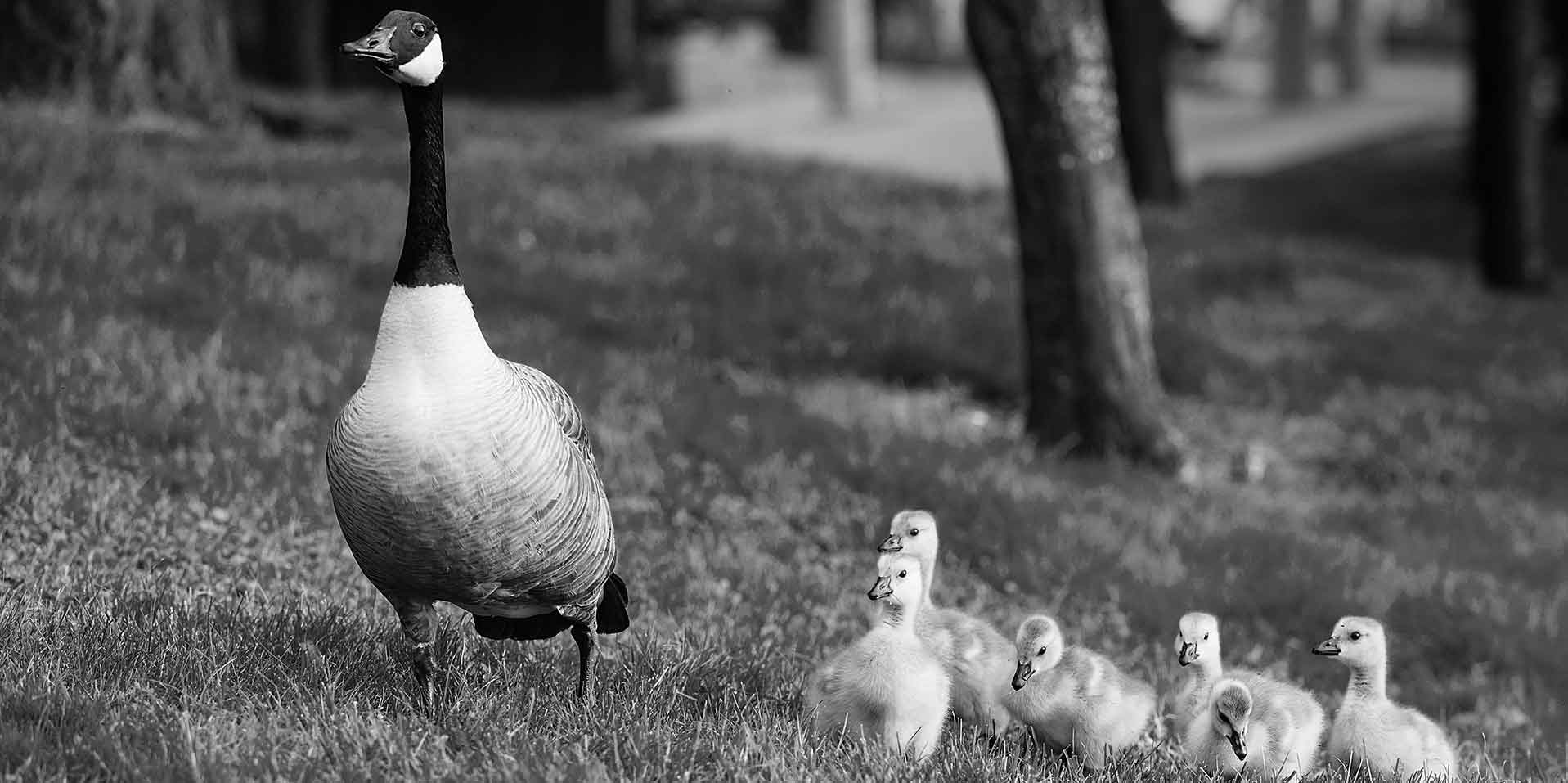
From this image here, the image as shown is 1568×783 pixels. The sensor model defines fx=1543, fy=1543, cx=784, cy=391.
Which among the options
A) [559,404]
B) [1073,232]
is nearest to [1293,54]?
[1073,232]

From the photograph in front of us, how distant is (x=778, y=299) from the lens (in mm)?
10195

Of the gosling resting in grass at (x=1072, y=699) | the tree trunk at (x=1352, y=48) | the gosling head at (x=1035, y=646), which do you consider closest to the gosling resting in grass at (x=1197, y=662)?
the gosling resting in grass at (x=1072, y=699)

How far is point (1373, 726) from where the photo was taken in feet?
16.1

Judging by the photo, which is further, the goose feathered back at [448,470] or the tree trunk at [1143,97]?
the tree trunk at [1143,97]

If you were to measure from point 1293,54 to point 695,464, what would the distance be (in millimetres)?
21904

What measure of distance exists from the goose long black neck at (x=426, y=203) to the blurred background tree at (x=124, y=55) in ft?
23.4

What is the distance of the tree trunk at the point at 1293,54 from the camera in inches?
1031

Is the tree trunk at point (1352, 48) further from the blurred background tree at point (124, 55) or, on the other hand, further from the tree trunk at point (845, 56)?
the blurred background tree at point (124, 55)

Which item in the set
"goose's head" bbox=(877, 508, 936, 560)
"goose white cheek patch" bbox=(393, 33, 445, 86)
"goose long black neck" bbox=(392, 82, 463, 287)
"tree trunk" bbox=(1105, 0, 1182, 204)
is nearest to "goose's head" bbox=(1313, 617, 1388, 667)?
"goose's head" bbox=(877, 508, 936, 560)

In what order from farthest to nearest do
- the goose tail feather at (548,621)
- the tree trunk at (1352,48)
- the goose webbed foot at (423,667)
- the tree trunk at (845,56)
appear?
the tree trunk at (1352,48) < the tree trunk at (845,56) < the goose tail feather at (548,621) < the goose webbed foot at (423,667)

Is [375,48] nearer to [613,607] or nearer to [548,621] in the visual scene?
[548,621]

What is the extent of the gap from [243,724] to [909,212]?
Result: 9282 mm

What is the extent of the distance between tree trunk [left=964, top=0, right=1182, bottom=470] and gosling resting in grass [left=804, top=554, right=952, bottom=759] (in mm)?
3856

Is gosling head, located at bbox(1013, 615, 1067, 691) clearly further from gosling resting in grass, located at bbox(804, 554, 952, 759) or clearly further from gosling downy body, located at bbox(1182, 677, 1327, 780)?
gosling downy body, located at bbox(1182, 677, 1327, 780)
